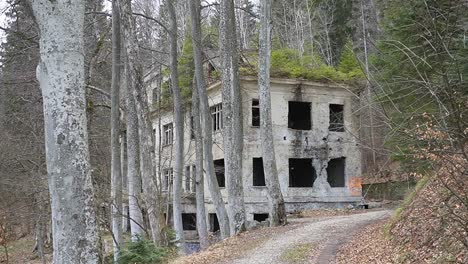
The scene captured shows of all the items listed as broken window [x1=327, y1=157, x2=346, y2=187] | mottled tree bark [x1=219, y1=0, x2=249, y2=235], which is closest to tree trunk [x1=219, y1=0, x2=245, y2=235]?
mottled tree bark [x1=219, y1=0, x2=249, y2=235]

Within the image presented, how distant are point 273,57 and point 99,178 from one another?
464 inches

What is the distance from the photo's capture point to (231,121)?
58.2 ft

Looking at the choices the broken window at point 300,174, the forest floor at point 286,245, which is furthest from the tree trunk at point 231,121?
the broken window at point 300,174

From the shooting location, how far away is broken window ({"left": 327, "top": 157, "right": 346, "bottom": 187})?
95.9 ft

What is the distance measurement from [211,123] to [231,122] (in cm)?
225

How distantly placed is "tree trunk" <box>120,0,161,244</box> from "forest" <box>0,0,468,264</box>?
0.06m

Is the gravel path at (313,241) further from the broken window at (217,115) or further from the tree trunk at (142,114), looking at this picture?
the broken window at (217,115)

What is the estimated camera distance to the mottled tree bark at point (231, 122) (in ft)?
56.9

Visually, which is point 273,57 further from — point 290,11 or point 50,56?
point 50,56

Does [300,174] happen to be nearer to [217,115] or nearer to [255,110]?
[255,110]

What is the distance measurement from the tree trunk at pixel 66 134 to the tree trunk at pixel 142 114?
390 inches

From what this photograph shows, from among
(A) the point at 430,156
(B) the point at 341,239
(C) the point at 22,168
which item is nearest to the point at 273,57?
(C) the point at 22,168

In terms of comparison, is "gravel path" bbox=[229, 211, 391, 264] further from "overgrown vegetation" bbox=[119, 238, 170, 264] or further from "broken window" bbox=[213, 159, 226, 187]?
"broken window" bbox=[213, 159, 226, 187]

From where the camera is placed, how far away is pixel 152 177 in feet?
48.8
